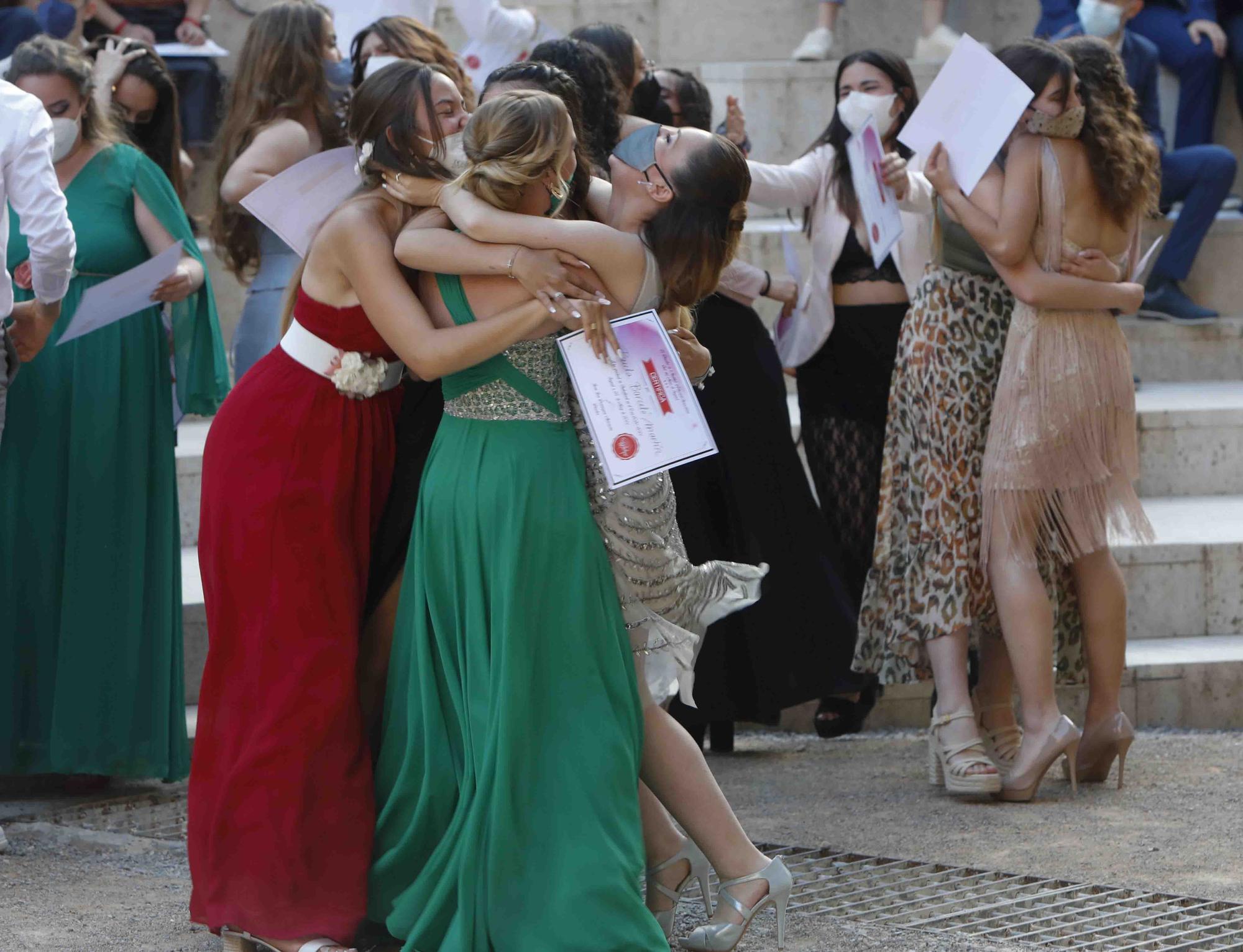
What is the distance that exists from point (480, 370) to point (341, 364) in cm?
30

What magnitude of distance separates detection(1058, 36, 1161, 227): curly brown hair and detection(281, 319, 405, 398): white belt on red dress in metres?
1.99

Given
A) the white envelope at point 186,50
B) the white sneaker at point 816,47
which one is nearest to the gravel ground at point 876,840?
the white envelope at point 186,50

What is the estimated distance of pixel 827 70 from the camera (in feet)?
26.3

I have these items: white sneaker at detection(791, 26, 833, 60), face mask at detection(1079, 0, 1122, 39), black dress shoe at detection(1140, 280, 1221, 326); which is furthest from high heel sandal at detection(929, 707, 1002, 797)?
white sneaker at detection(791, 26, 833, 60)

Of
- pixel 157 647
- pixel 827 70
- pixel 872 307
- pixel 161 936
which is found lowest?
pixel 161 936

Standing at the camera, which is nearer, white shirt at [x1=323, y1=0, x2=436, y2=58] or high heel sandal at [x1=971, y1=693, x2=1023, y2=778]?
high heel sandal at [x1=971, y1=693, x2=1023, y2=778]

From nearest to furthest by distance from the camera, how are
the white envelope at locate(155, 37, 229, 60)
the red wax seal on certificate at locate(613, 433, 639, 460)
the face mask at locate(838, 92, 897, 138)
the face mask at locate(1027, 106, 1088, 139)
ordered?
the red wax seal on certificate at locate(613, 433, 639, 460) < the face mask at locate(1027, 106, 1088, 139) < the face mask at locate(838, 92, 897, 138) < the white envelope at locate(155, 37, 229, 60)

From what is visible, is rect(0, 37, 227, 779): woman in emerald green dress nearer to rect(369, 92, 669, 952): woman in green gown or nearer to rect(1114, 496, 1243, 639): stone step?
rect(369, 92, 669, 952): woman in green gown

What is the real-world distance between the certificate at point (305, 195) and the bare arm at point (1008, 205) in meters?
1.60

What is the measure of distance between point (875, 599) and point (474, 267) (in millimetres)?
2021

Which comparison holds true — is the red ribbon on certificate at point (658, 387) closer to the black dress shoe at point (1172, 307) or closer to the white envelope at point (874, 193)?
the white envelope at point (874, 193)

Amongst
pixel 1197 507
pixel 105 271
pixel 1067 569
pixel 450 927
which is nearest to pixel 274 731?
pixel 450 927

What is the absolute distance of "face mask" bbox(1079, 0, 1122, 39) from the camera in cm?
732

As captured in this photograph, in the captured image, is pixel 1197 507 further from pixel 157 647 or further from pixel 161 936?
pixel 161 936
